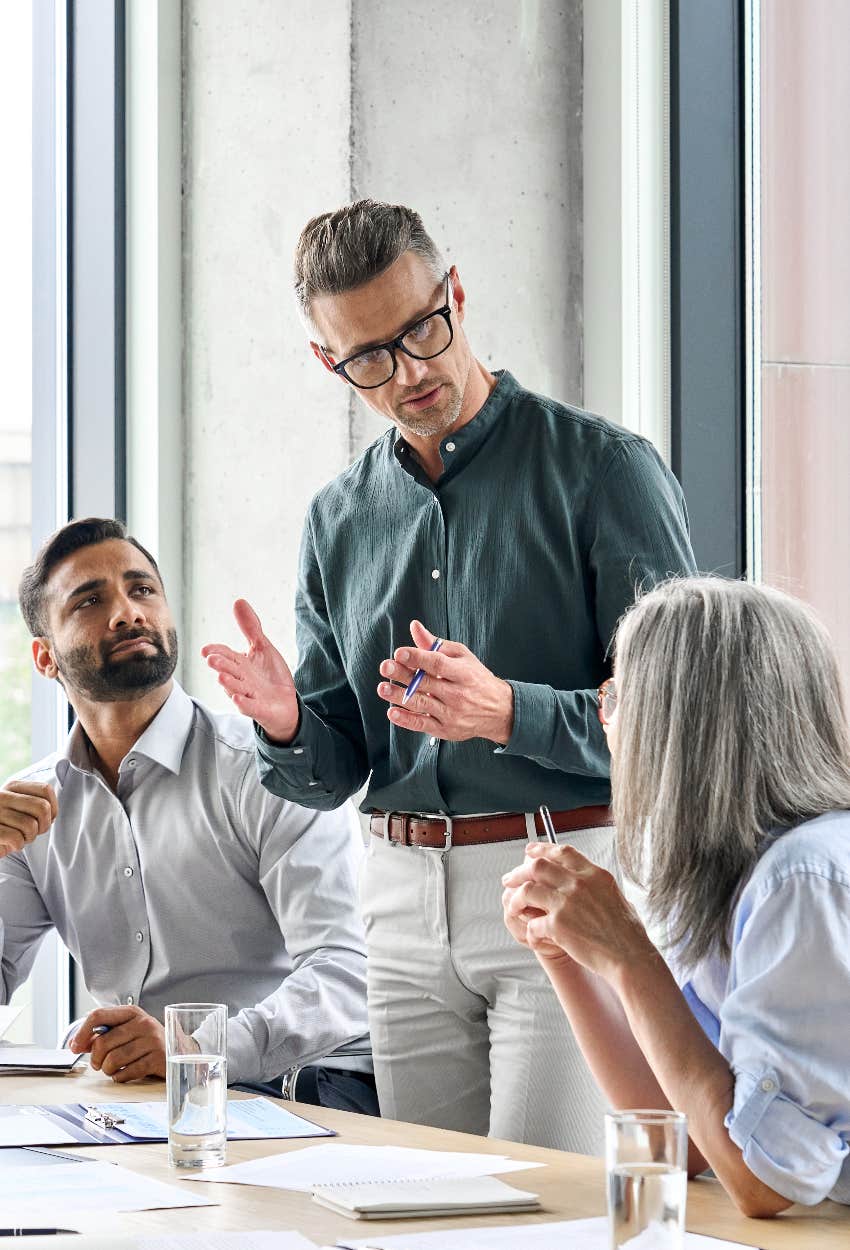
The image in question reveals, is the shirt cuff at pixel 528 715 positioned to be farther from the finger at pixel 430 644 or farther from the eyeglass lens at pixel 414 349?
the eyeglass lens at pixel 414 349

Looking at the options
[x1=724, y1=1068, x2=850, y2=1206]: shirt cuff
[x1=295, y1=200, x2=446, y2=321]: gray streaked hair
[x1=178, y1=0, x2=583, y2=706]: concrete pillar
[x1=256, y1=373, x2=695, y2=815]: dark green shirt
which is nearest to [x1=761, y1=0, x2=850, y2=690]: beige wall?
[x1=178, y1=0, x2=583, y2=706]: concrete pillar

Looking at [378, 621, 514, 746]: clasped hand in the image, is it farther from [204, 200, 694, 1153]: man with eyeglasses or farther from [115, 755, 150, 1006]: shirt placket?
[115, 755, 150, 1006]: shirt placket

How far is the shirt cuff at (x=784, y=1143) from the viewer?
48.6 inches

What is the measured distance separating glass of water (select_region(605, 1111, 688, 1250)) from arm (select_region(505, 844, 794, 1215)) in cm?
23

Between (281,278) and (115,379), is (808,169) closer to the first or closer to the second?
(281,278)

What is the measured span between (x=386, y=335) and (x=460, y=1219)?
119 cm

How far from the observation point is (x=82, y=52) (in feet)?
12.2

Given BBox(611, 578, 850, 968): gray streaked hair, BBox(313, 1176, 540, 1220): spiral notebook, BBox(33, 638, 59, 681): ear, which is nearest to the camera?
BBox(313, 1176, 540, 1220): spiral notebook

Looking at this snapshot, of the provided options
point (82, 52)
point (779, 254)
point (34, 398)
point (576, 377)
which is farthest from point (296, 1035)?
point (82, 52)

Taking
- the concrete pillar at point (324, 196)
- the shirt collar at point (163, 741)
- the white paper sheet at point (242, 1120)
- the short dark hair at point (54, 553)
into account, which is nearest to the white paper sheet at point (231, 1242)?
the white paper sheet at point (242, 1120)

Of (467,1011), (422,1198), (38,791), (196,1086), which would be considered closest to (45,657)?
(38,791)

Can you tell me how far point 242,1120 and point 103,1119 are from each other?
0.15 meters

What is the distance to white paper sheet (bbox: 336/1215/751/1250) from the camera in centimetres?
117

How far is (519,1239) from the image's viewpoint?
1195 mm
